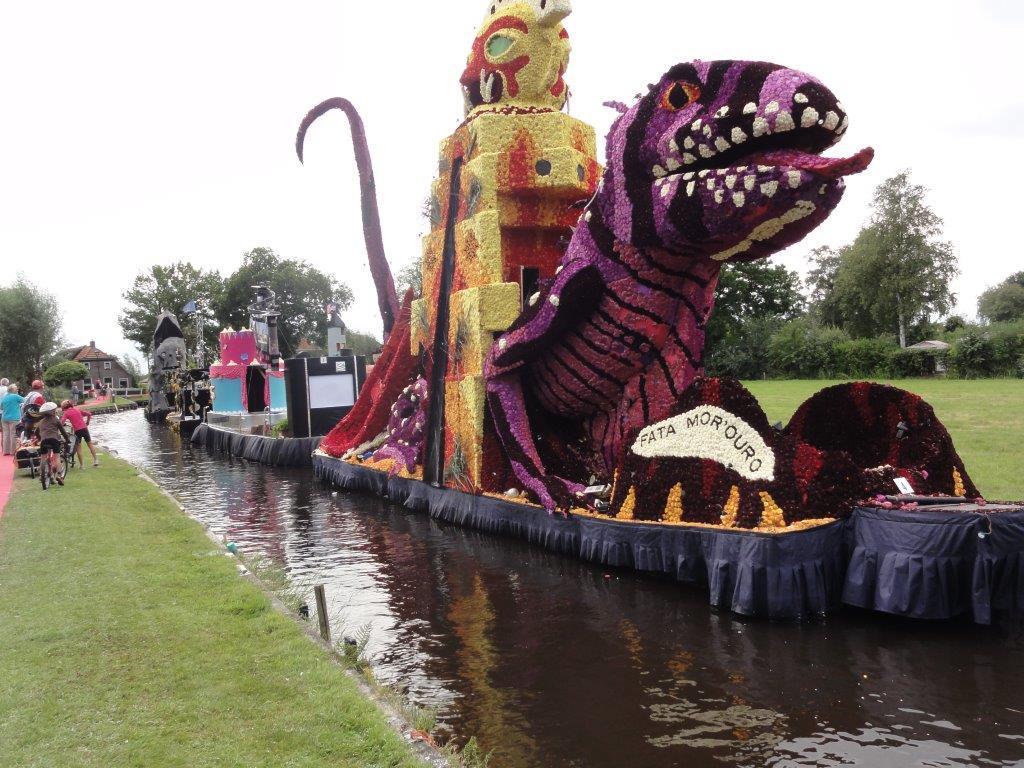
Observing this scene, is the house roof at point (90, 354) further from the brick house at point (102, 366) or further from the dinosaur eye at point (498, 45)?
the dinosaur eye at point (498, 45)

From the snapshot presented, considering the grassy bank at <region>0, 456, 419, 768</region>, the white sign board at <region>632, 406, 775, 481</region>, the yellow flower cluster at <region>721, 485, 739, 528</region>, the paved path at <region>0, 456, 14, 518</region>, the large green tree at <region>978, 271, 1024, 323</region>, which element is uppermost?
the large green tree at <region>978, 271, 1024, 323</region>

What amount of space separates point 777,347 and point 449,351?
88.8ft

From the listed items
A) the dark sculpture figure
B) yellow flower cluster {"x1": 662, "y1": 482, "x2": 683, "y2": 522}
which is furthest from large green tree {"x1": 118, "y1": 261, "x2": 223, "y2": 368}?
yellow flower cluster {"x1": 662, "y1": 482, "x2": 683, "y2": 522}

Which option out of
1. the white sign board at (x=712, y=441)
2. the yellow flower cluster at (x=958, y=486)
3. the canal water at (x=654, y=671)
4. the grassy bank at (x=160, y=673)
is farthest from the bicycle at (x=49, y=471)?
the yellow flower cluster at (x=958, y=486)

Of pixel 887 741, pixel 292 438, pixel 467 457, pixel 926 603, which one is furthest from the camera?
pixel 292 438

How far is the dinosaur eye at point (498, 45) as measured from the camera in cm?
1011

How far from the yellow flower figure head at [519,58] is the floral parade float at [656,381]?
0.09 feet

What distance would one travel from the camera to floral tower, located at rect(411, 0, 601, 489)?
973 centimetres

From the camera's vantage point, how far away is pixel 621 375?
27.6 feet

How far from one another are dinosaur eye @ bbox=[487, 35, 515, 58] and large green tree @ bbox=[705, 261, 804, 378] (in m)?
26.0

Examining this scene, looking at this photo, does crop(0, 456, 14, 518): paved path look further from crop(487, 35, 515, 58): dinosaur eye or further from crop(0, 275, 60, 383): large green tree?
crop(0, 275, 60, 383): large green tree

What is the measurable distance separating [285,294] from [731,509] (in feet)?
167

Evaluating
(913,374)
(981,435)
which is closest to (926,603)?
(981,435)

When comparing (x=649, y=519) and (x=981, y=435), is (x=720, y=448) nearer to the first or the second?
(x=649, y=519)
